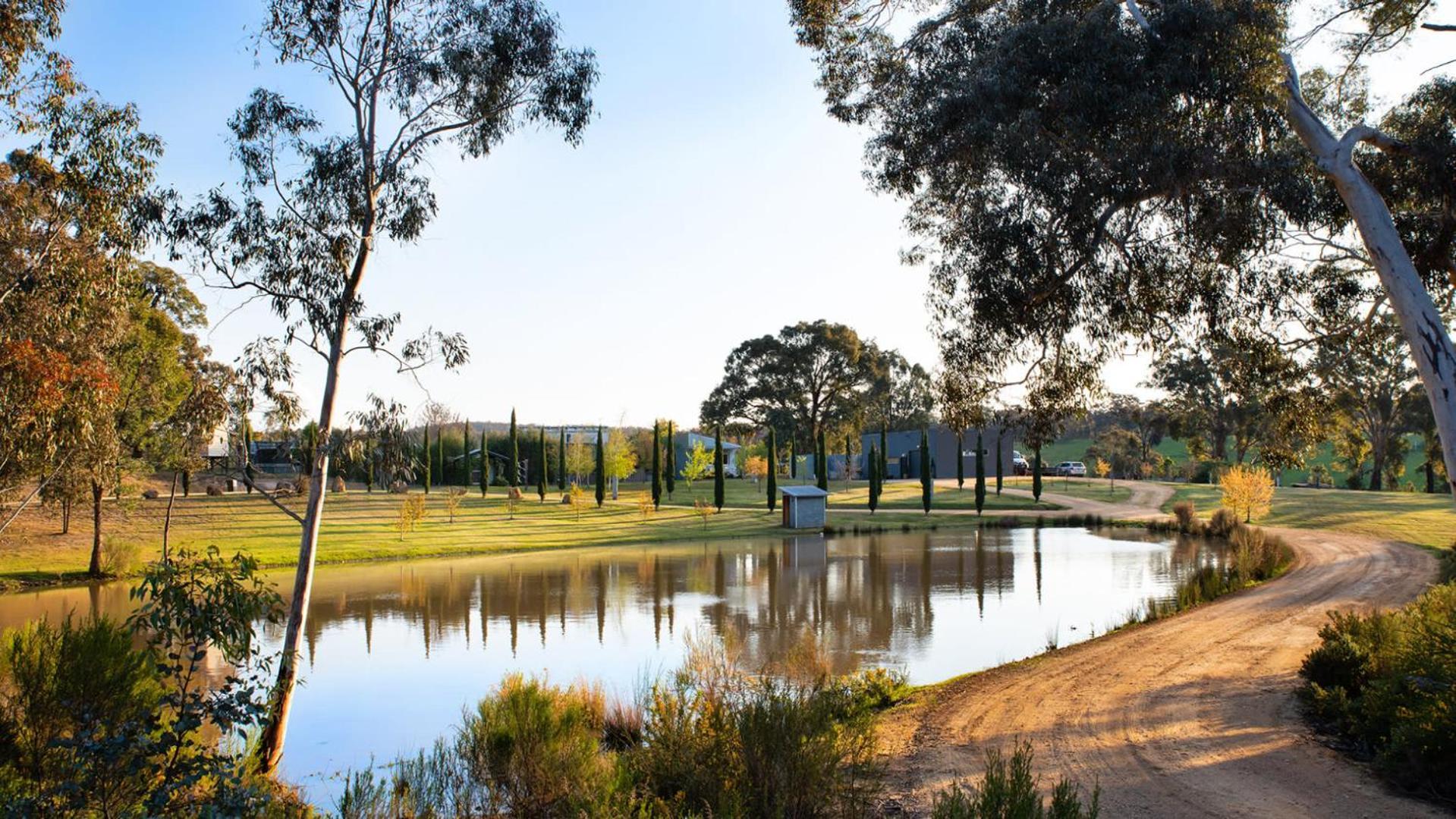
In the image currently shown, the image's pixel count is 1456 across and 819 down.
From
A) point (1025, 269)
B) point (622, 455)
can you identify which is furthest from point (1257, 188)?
point (622, 455)

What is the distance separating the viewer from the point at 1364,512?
114ft

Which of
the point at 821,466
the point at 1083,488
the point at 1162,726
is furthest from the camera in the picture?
the point at 1083,488

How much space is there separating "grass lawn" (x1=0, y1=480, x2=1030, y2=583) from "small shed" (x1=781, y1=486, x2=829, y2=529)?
2.92ft

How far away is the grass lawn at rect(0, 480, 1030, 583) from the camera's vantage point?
24594 millimetres

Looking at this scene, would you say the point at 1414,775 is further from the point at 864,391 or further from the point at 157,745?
the point at 864,391

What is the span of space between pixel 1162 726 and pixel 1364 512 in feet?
109

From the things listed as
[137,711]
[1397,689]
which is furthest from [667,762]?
[1397,689]

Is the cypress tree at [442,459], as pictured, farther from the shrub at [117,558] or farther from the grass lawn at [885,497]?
the shrub at [117,558]

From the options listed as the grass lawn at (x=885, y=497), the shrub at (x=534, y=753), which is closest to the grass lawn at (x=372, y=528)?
the grass lawn at (x=885, y=497)

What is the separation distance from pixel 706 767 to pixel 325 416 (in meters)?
5.56

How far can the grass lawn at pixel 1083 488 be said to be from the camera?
163 feet

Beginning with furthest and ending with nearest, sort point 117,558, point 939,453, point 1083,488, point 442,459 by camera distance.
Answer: point 939,453
point 442,459
point 1083,488
point 117,558

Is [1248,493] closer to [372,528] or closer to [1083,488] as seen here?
[1083,488]

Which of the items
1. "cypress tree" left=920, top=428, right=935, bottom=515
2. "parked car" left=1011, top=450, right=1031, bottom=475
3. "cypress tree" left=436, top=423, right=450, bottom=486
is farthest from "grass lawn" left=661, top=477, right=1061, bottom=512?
"cypress tree" left=436, top=423, right=450, bottom=486
